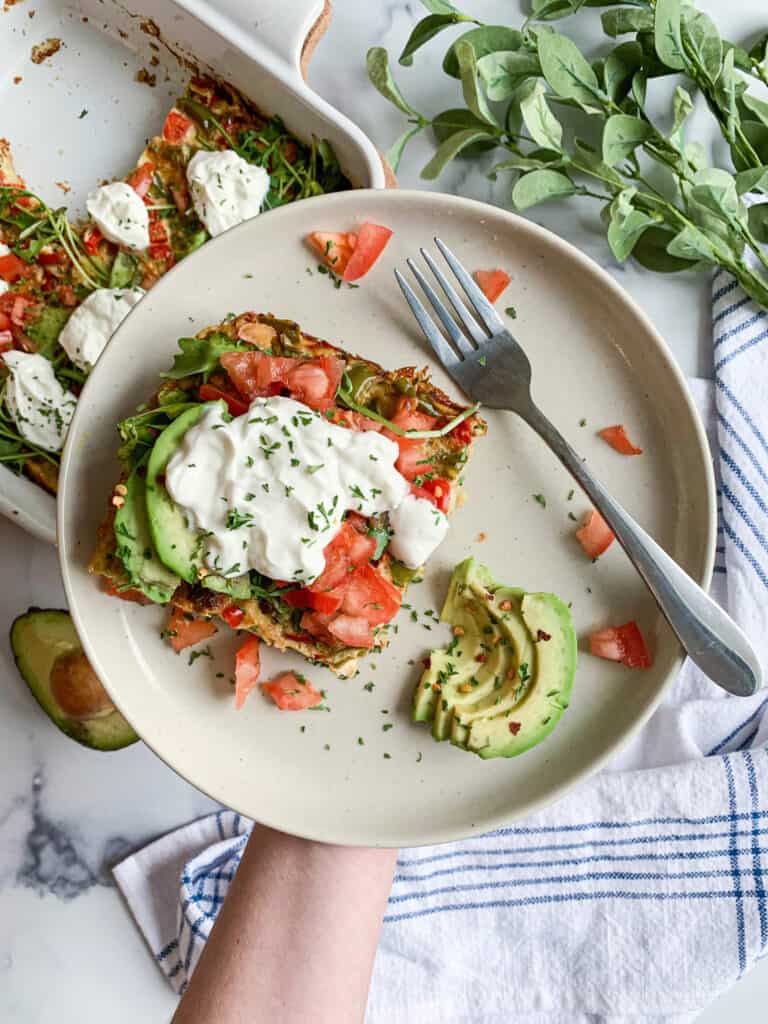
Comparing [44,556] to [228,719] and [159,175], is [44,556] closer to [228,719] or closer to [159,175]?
[228,719]

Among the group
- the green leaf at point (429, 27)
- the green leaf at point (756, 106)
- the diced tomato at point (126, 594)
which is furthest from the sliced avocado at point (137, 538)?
the green leaf at point (756, 106)

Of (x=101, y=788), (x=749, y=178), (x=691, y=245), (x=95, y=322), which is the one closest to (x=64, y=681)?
(x=101, y=788)

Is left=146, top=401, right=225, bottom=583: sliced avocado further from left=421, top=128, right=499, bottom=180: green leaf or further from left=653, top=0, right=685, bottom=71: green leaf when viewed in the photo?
left=653, top=0, right=685, bottom=71: green leaf

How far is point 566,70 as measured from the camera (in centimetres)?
276

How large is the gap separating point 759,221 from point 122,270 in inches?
72.4

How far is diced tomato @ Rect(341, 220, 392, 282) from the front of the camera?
2.51 metres

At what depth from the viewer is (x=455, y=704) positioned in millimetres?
2457

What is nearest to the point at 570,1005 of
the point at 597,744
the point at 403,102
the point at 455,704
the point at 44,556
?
the point at 597,744

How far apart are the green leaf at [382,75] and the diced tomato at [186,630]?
5.05ft

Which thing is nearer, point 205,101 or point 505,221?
point 505,221

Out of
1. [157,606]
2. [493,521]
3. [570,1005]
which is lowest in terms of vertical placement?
[570,1005]

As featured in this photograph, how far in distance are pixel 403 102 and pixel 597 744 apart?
1835mm

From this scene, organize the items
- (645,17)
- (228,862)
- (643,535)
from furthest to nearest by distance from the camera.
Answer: (228,862) → (645,17) → (643,535)

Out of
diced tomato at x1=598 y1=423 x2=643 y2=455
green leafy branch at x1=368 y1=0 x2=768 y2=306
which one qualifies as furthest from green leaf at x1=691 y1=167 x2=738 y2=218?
diced tomato at x1=598 y1=423 x2=643 y2=455
